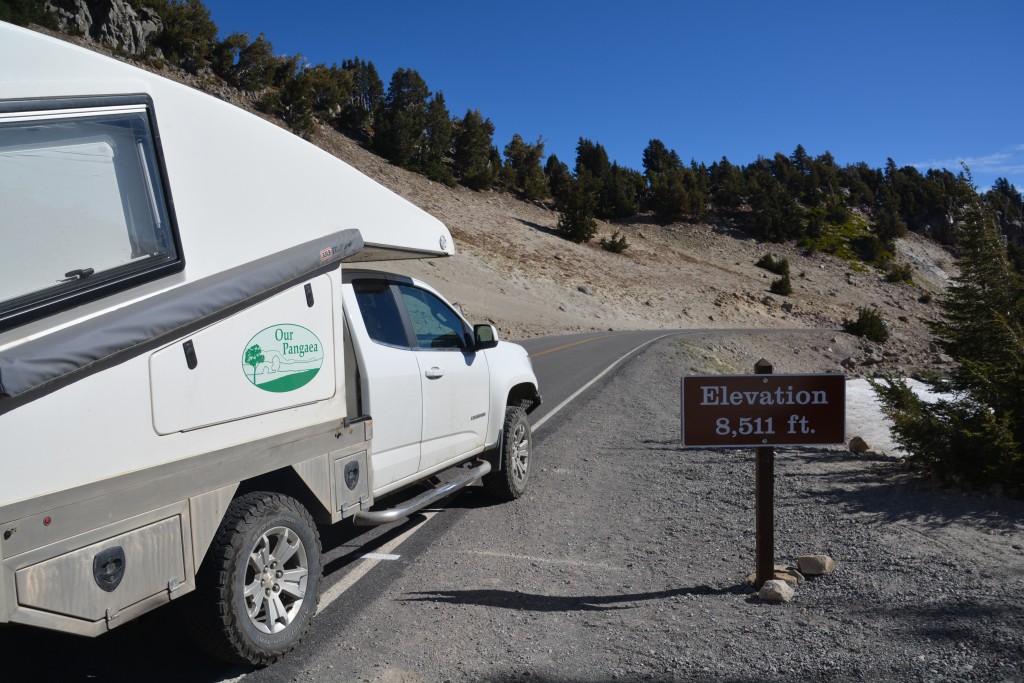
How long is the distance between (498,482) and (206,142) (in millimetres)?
4348

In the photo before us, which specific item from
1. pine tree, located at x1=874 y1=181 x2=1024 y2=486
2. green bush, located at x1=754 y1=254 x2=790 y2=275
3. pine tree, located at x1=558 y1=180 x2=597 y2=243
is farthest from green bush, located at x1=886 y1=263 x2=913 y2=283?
pine tree, located at x1=874 y1=181 x2=1024 y2=486

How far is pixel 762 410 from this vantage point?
5.28m

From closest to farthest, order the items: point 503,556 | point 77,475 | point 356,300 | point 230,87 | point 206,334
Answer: point 77,475, point 206,334, point 356,300, point 503,556, point 230,87

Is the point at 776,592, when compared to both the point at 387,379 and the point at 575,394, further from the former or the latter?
the point at 575,394

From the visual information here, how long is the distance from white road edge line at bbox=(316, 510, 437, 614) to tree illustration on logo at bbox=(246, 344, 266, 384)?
1661 mm

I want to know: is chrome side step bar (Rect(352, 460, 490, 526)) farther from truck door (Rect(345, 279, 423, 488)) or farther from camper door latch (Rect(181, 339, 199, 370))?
camper door latch (Rect(181, 339, 199, 370))

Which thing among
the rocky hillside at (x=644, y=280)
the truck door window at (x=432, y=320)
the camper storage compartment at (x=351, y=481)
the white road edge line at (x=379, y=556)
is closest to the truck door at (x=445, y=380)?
the truck door window at (x=432, y=320)

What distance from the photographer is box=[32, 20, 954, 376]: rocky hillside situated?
126ft

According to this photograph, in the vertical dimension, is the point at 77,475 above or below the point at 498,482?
above

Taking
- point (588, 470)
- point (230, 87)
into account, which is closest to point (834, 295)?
point (230, 87)

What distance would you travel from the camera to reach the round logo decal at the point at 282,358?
425cm

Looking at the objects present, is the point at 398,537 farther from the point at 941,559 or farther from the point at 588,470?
the point at 941,559

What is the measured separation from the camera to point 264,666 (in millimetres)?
4184

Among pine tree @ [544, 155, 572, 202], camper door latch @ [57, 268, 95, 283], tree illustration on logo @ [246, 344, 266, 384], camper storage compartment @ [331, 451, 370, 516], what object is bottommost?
camper storage compartment @ [331, 451, 370, 516]
